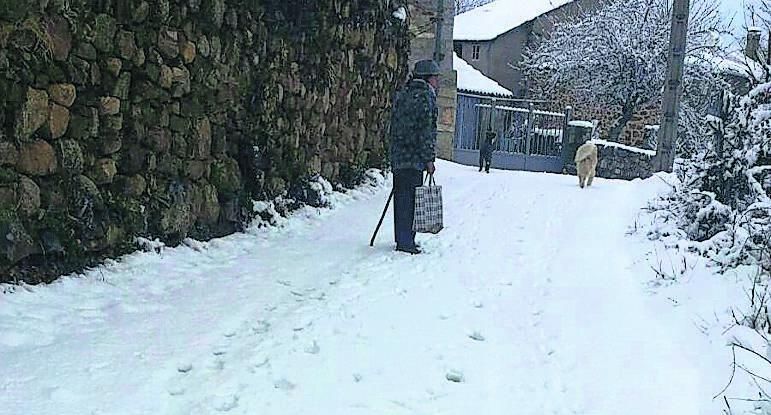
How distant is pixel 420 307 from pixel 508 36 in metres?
33.7

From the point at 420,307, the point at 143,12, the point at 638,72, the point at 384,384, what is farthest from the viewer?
the point at 638,72

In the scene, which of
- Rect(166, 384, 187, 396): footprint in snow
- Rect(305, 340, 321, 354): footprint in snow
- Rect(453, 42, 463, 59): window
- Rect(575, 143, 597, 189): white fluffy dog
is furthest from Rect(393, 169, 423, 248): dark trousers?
Rect(453, 42, 463, 59): window

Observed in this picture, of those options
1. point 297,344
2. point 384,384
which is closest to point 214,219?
point 297,344

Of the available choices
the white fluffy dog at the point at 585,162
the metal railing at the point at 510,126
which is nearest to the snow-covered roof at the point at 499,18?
the metal railing at the point at 510,126

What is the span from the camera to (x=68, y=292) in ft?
16.6

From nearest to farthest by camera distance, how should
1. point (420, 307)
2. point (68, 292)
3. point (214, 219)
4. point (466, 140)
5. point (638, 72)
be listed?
point (68, 292) < point (420, 307) < point (214, 219) < point (466, 140) < point (638, 72)

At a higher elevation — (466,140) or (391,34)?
(391,34)

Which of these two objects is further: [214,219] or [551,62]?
[551,62]

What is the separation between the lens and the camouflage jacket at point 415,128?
23.8 ft

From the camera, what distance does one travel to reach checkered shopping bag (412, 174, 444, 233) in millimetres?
7336

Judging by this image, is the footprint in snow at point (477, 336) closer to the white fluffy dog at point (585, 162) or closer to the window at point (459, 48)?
the white fluffy dog at point (585, 162)

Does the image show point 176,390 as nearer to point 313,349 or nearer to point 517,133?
point 313,349

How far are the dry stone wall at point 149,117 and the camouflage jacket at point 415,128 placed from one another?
1.53m

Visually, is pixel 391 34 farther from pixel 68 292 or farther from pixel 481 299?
pixel 68 292
